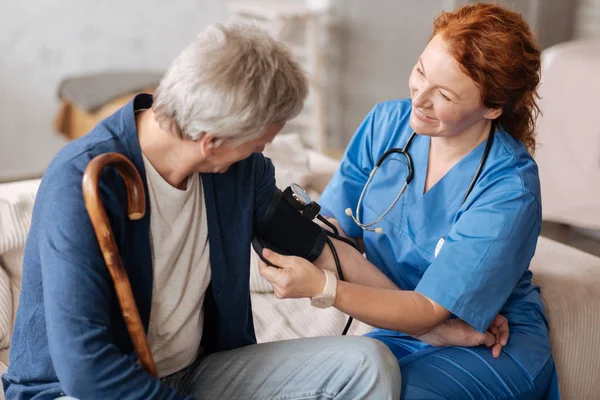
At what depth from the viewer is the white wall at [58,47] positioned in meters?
4.05

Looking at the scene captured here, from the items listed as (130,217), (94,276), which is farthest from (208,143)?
(94,276)

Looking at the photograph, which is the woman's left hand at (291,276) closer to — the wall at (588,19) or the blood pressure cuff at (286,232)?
the blood pressure cuff at (286,232)

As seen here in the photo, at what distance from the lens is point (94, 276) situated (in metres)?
1.16

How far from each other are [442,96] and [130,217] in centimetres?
72

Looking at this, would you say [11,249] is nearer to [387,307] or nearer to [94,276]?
[94,276]

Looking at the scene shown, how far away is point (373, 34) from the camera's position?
4234mm

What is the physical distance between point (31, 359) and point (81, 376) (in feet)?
0.56

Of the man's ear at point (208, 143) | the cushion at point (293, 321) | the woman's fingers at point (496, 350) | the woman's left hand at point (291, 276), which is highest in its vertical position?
the man's ear at point (208, 143)

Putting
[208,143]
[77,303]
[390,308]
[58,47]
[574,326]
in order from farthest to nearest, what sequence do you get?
[58,47]
[574,326]
[390,308]
[208,143]
[77,303]

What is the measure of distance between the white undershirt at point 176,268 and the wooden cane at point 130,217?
0.23ft

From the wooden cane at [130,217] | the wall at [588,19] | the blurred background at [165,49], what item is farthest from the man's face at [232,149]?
→ the wall at [588,19]

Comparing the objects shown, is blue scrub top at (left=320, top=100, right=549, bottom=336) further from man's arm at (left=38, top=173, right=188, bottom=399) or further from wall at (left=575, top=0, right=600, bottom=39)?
wall at (left=575, top=0, right=600, bottom=39)

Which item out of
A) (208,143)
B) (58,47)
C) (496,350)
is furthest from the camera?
(58,47)

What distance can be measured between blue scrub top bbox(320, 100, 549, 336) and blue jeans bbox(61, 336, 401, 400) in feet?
0.77
